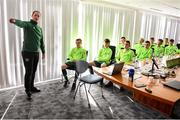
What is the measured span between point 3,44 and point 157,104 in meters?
3.38

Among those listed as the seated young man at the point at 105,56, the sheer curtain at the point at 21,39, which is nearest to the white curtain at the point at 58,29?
the sheer curtain at the point at 21,39

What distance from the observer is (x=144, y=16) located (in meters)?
7.54

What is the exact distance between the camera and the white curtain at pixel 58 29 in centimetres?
→ 371

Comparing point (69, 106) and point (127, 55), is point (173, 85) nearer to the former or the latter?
point (69, 106)

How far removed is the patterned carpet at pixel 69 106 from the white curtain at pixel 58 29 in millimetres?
680

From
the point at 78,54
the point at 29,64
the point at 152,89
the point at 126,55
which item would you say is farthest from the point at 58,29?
the point at 152,89

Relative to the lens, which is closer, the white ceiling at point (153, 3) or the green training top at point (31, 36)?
the green training top at point (31, 36)

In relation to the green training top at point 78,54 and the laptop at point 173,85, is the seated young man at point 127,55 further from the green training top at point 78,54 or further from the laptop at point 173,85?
the laptop at point 173,85

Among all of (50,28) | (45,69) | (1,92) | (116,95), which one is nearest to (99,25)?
(50,28)

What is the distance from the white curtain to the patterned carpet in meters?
0.68

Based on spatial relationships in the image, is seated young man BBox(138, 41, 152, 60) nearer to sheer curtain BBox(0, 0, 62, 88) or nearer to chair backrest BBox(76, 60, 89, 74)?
chair backrest BBox(76, 60, 89, 74)

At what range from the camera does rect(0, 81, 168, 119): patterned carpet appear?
286 cm

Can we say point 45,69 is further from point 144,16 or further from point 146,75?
point 144,16

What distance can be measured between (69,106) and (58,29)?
227 cm
